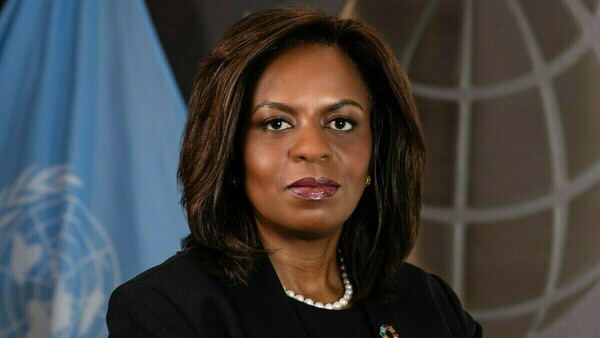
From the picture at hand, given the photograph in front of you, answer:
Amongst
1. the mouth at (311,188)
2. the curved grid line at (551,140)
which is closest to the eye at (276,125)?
the mouth at (311,188)

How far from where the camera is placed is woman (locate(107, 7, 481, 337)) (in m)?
1.58

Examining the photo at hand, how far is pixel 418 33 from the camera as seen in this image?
2.69m

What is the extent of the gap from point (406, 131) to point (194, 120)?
1.39 feet

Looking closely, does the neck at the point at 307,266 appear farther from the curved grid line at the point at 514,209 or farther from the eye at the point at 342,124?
the curved grid line at the point at 514,209

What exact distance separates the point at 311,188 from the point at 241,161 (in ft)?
0.49

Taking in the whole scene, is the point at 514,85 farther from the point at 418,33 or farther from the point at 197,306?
the point at 197,306

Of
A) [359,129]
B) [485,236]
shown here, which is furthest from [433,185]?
[359,129]

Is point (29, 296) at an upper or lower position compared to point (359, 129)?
lower

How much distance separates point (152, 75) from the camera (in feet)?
8.22

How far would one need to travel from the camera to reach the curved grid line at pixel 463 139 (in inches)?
106

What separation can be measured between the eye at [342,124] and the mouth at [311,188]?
0.36ft

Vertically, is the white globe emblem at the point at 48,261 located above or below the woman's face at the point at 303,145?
below

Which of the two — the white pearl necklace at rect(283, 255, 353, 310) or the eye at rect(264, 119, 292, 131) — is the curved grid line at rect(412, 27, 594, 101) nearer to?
the white pearl necklace at rect(283, 255, 353, 310)

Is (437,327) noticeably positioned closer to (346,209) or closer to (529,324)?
(346,209)
